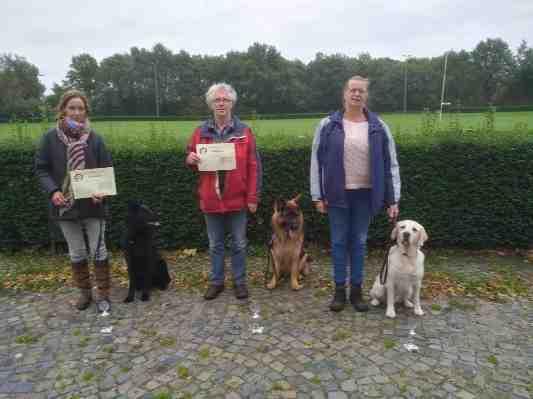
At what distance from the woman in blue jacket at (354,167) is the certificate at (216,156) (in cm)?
91

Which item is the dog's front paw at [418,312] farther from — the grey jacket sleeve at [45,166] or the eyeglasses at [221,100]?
the grey jacket sleeve at [45,166]

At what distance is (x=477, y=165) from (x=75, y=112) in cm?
565

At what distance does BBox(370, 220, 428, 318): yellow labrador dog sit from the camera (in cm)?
424

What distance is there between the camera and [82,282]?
4.66 meters

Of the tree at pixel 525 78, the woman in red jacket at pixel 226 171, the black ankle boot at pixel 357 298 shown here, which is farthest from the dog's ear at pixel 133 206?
the tree at pixel 525 78

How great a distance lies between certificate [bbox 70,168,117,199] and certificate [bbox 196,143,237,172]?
100 cm

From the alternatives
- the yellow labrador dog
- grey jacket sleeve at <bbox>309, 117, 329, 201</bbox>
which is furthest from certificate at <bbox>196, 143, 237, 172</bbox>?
the yellow labrador dog

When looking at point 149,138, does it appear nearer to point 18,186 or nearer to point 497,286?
point 18,186

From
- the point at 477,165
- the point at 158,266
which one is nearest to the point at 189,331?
the point at 158,266

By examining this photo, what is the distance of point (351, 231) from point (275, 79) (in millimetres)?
76325

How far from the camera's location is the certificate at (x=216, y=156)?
4.37 metres

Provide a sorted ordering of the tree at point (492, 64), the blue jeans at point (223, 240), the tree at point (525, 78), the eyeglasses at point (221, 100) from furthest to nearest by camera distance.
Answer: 1. the tree at point (492, 64)
2. the tree at point (525, 78)
3. the blue jeans at point (223, 240)
4. the eyeglasses at point (221, 100)

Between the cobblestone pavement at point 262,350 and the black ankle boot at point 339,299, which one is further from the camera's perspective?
the black ankle boot at point 339,299

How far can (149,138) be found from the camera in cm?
706
